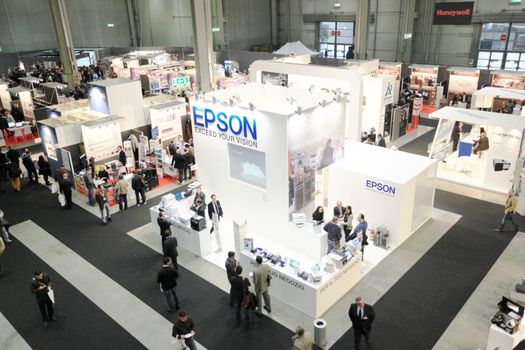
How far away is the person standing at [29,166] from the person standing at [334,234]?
925 centimetres

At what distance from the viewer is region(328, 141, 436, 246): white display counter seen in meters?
8.73

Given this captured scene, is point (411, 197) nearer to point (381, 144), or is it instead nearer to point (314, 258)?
point (314, 258)

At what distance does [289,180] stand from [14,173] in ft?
27.9

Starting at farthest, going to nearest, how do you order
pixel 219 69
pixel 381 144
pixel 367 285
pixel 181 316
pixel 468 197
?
pixel 219 69
pixel 381 144
pixel 468 197
pixel 367 285
pixel 181 316

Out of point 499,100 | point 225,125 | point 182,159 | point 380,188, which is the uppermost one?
point 225,125

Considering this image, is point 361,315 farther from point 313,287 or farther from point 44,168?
point 44,168

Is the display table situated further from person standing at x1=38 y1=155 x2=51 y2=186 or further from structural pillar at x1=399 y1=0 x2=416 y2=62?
structural pillar at x1=399 y1=0 x2=416 y2=62

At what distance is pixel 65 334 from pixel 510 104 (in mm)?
16146

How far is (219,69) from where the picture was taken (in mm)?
23359

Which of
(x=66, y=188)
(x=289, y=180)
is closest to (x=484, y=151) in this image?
(x=289, y=180)

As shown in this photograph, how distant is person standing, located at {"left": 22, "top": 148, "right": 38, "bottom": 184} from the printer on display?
678cm

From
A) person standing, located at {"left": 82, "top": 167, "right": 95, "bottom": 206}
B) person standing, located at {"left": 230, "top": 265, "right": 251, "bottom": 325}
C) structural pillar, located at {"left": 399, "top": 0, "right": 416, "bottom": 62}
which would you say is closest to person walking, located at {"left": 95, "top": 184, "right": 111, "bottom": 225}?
person standing, located at {"left": 82, "top": 167, "right": 95, "bottom": 206}

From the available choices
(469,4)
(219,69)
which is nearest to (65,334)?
(219,69)

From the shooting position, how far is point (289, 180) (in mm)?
8391
